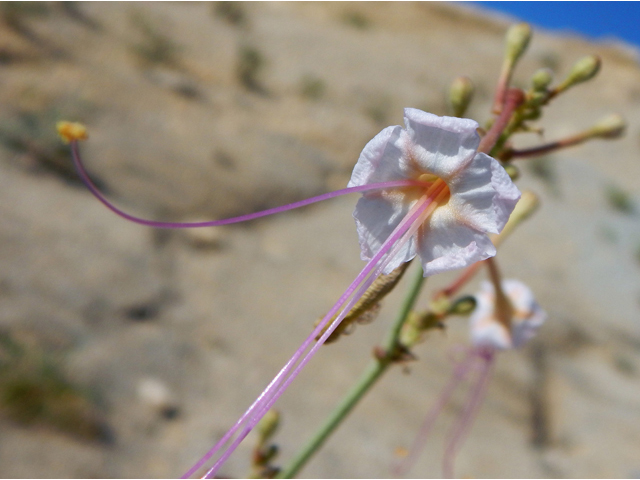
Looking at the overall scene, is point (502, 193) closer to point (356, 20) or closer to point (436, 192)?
point (436, 192)

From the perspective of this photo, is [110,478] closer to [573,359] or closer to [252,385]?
[252,385]

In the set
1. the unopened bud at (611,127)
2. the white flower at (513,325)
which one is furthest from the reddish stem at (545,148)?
the white flower at (513,325)

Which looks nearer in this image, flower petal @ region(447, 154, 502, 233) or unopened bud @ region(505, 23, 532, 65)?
flower petal @ region(447, 154, 502, 233)

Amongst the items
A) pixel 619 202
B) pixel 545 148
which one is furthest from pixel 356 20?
pixel 545 148

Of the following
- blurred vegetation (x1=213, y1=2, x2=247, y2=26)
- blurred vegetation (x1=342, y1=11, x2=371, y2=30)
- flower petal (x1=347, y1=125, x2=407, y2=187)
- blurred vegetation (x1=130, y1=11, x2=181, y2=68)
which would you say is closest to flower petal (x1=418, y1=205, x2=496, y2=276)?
flower petal (x1=347, y1=125, x2=407, y2=187)

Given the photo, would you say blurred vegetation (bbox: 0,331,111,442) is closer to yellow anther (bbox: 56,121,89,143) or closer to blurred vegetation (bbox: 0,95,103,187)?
blurred vegetation (bbox: 0,95,103,187)

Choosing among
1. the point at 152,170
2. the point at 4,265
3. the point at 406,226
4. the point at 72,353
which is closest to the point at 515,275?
the point at 152,170
